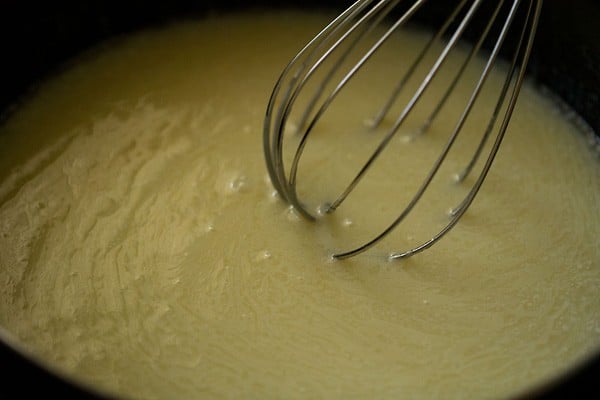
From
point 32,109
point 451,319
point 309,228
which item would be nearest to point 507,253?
point 451,319

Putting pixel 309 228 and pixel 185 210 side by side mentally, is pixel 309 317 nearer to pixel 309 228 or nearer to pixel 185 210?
pixel 309 228

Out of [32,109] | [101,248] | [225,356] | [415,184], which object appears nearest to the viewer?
[225,356]

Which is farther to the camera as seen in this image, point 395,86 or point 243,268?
point 395,86
